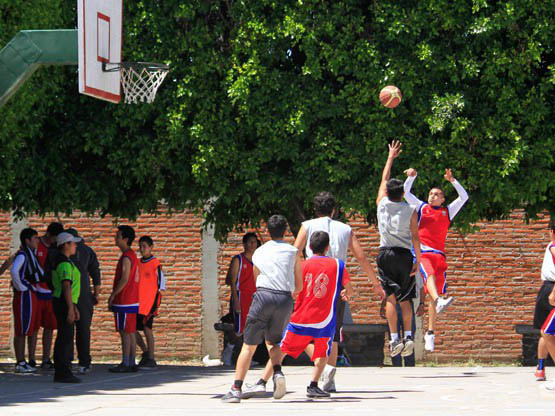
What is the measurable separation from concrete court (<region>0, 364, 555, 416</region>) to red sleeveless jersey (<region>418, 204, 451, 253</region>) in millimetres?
1643

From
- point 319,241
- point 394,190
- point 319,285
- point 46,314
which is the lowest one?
point 46,314

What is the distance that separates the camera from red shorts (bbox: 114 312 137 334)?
1414 cm

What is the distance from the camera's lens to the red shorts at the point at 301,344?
31.6 feet

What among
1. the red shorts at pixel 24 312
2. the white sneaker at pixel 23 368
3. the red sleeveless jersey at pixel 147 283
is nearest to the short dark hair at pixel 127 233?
the red sleeveless jersey at pixel 147 283

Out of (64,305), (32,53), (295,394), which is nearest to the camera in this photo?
(295,394)

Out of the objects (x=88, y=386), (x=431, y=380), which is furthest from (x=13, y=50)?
(x=431, y=380)

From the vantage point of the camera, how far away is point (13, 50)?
1088 cm

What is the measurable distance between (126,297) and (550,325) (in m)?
6.06

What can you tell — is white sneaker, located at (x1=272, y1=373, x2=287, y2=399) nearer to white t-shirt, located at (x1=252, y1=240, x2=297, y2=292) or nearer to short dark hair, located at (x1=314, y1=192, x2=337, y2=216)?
white t-shirt, located at (x1=252, y1=240, x2=297, y2=292)

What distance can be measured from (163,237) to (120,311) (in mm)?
6556

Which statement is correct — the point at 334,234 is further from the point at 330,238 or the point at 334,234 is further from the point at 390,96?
the point at 390,96

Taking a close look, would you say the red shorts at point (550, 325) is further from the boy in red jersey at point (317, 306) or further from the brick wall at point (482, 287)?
the brick wall at point (482, 287)

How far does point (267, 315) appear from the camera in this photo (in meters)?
9.52

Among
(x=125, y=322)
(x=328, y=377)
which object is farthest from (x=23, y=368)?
(x=328, y=377)
